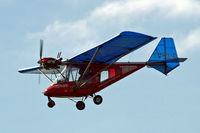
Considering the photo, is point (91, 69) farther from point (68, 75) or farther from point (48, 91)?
point (48, 91)

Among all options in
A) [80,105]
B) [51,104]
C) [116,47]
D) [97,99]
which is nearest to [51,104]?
[51,104]

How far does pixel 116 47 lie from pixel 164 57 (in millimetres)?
5315

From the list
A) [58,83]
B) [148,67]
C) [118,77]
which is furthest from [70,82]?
[148,67]

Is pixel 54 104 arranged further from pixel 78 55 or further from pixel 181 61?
pixel 181 61

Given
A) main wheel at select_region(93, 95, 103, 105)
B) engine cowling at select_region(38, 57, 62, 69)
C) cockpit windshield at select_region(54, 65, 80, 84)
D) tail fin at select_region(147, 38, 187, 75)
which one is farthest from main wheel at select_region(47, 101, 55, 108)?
tail fin at select_region(147, 38, 187, 75)

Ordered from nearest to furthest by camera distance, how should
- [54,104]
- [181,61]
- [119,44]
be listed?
[119,44] < [54,104] < [181,61]

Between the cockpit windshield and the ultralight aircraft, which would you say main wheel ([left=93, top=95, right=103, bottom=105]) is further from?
the cockpit windshield

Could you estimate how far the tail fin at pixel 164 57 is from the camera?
3131 cm

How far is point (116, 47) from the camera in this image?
27281 mm

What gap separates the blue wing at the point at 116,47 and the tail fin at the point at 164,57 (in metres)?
3.48

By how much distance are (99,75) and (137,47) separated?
10.2 ft

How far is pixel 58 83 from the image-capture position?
91.7 ft

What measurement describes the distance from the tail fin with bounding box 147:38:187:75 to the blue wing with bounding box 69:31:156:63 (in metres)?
3.48

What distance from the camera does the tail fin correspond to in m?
31.3
